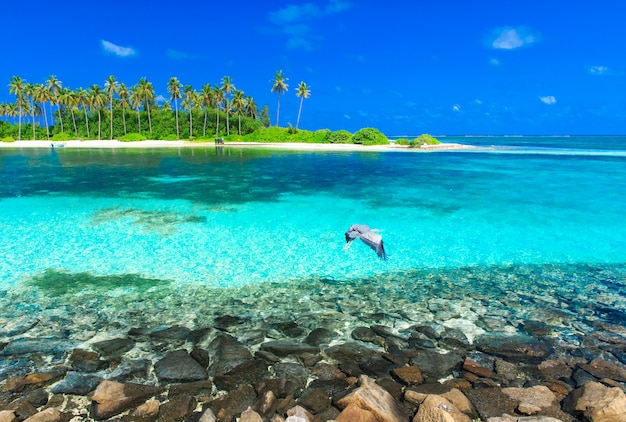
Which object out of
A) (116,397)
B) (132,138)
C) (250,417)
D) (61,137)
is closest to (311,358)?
(250,417)

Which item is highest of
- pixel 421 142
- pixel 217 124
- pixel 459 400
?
pixel 217 124

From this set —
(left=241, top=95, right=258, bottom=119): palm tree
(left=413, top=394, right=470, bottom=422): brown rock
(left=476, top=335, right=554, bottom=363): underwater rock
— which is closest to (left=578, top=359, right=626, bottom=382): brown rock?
(left=476, top=335, right=554, bottom=363): underwater rock

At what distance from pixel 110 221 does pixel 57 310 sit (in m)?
8.28

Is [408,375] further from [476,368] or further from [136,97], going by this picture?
[136,97]

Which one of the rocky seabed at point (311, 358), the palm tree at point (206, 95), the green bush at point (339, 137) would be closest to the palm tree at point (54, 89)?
the palm tree at point (206, 95)

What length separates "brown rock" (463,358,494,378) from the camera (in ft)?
17.8

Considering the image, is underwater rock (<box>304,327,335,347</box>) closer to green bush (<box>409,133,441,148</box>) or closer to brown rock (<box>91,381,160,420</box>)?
brown rock (<box>91,381,160,420</box>)

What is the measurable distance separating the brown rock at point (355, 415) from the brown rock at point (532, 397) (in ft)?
5.61

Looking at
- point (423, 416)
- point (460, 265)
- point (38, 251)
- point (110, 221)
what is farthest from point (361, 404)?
point (110, 221)

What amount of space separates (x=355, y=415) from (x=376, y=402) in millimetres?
289

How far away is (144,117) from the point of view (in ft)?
273

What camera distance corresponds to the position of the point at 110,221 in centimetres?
1507

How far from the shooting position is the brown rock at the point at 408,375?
5.24 metres

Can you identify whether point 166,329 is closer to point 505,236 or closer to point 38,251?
point 38,251
